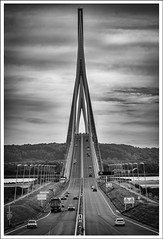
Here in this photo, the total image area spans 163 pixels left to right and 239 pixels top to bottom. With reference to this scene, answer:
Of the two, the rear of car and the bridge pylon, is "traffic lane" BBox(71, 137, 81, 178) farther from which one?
the rear of car

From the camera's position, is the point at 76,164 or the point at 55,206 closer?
the point at 55,206

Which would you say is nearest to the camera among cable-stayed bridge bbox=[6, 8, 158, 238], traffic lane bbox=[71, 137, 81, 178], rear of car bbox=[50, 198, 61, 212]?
cable-stayed bridge bbox=[6, 8, 158, 238]

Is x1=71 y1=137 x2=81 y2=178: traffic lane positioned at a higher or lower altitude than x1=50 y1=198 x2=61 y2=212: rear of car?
higher

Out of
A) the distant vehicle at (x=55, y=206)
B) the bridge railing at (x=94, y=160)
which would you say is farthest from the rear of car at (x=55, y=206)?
the bridge railing at (x=94, y=160)

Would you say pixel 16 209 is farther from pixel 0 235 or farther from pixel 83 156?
pixel 83 156

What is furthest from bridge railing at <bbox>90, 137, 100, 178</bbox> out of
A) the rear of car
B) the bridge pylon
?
the rear of car

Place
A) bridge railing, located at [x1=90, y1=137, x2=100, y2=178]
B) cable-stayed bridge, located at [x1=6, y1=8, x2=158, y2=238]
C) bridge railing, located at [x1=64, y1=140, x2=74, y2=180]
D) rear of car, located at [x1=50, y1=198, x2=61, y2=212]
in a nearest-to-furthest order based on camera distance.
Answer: cable-stayed bridge, located at [x1=6, y1=8, x2=158, y2=238]
rear of car, located at [x1=50, y1=198, x2=61, y2=212]
bridge railing, located at [x1=64, y1=140, x2=74, y2=180]
bridge railing, located at [x1=90, y1=137, x2=100, y2=178]

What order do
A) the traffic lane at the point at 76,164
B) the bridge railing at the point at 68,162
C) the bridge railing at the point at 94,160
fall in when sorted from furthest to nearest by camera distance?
the bridge railing at the point at 94,160
the traffic lane at the point at 76,164
the bridge railing at the point at 68,162

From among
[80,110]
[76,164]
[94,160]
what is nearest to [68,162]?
[76,164]

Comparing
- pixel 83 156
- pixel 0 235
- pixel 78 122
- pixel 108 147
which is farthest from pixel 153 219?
pixel 78 122

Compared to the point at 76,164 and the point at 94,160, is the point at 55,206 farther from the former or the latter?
the point at 94,160

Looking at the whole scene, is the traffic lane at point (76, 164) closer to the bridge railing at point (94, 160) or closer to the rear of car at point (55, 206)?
→ the bridge railing at point (94, 160)
